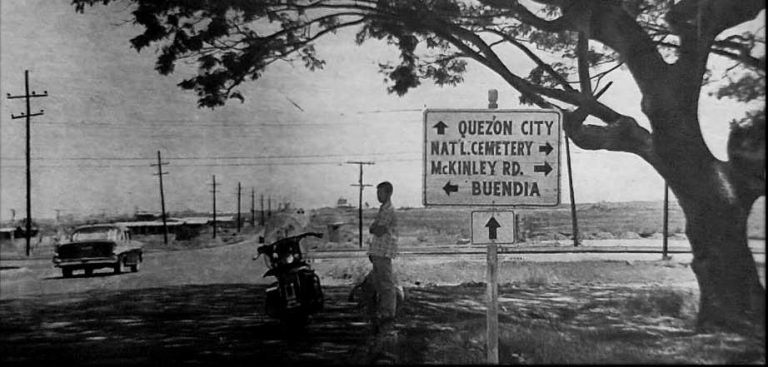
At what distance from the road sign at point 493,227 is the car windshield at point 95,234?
3.36 meters

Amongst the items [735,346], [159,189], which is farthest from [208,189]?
[735,346]

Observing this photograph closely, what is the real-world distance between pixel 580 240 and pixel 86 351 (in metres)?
4.33

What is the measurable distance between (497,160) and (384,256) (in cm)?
131

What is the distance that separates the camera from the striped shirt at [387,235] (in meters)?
7.45

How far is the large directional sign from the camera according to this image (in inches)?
273

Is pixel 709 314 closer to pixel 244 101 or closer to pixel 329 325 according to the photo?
pixel 329 325

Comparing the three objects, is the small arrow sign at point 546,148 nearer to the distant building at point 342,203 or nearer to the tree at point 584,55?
the tree at point 584,55

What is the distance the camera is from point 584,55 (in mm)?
7809

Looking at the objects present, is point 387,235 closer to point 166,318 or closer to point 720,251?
point 166,318

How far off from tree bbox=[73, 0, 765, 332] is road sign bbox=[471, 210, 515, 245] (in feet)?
3.58

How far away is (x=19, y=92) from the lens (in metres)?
7.79

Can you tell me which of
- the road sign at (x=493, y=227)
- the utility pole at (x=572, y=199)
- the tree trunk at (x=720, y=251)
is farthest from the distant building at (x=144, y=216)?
the tree trunk at (x=720, y=251)

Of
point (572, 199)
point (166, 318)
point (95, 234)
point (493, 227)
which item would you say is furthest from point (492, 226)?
point (95, 234)

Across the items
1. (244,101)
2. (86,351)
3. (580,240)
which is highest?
(244,101)
